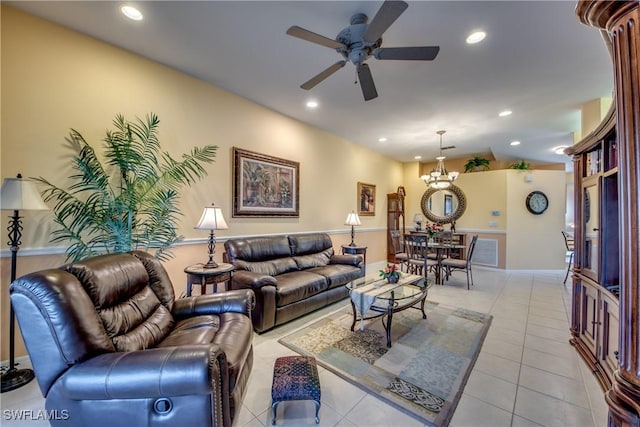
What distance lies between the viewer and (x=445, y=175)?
19.3ft

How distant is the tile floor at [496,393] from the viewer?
1734 millimetres

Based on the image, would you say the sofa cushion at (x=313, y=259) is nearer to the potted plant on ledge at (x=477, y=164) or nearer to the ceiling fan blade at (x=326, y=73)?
the ceiling fan blade at (x=326, y=73)

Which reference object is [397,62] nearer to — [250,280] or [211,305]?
[250,280]

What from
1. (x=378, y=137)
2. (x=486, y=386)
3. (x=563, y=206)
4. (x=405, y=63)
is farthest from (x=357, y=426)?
(x=563, y=206)

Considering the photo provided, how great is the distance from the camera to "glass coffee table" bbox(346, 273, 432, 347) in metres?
2.76

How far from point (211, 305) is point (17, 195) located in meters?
1.62

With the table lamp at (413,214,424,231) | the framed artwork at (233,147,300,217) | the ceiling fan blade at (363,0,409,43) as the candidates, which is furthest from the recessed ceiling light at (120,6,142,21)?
the table lamp at (413,214,424,231)

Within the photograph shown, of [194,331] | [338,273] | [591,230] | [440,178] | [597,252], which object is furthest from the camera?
[440,178]

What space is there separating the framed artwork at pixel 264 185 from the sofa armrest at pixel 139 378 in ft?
8.66

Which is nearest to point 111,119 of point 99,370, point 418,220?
point 99,370

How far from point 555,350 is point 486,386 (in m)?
1.18

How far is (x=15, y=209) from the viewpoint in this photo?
6.28ft

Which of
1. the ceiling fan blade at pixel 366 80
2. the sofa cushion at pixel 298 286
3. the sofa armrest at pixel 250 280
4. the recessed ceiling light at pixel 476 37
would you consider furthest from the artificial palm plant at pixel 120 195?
the recessed ceiling light at pixel 476 37

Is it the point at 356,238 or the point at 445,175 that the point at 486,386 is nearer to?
the point at 356,238
